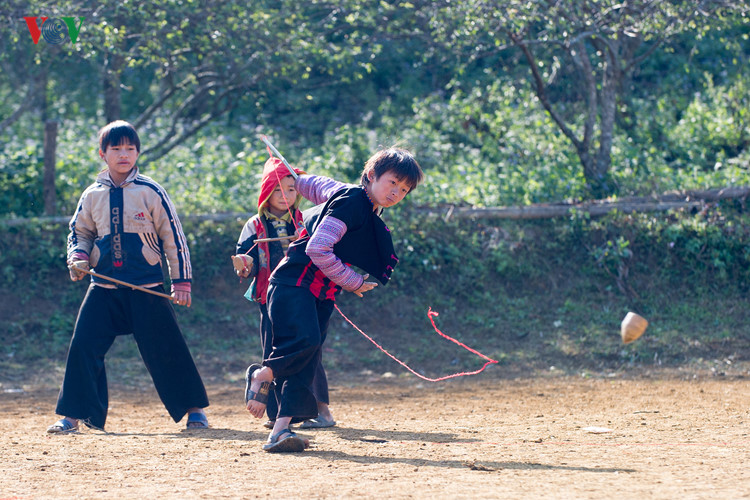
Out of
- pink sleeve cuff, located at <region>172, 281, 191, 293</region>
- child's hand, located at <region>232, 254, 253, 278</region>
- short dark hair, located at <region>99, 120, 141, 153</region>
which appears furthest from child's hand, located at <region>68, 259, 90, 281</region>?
child's hand, located at <region>232, 254, 253, 278</region>

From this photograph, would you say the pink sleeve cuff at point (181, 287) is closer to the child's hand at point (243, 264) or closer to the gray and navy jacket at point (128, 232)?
the gray and navy jacket at point (128, 232)

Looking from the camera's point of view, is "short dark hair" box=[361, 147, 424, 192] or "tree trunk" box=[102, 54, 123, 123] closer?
"short dark hair" box=[361, 147, 424, 192]

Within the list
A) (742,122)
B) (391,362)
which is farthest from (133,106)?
(742,122)

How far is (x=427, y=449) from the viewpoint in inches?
176

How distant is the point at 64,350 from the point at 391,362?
3008 mm

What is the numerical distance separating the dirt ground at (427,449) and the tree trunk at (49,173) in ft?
9.93

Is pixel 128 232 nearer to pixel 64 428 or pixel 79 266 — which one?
pixel 79 266

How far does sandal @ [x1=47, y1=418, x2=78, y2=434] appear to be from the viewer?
16.7 feet

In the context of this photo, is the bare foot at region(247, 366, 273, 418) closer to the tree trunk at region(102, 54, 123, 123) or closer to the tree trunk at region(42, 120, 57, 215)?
the tree trunk at region(42, 120, 57, 215)

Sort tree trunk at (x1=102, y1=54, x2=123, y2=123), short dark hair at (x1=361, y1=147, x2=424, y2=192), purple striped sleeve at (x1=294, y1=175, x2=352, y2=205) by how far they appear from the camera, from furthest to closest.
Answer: tree trunk at (x1=102, y1=54, x2=123, y2=123) → purple striped sleeve at (x1=294, y1=175, x2=352, y2=205) → short dark hair at (x1=361, y1=147, x2=424, y2=192)

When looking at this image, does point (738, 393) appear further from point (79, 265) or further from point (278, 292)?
point (79, 265)

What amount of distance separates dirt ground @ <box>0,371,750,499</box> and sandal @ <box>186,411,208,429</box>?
0.10 meters

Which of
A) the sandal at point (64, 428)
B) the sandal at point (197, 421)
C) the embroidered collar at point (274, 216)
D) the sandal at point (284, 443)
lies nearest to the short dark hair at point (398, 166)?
the embroidered collar at point (274, 216)

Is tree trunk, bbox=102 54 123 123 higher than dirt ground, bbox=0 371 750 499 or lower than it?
higher
